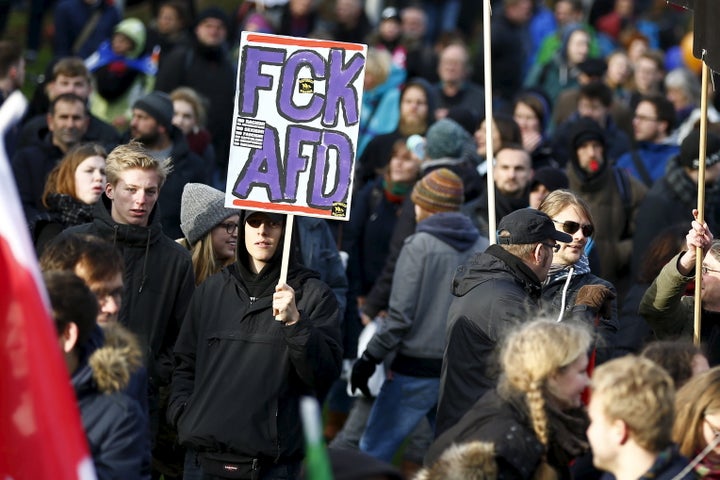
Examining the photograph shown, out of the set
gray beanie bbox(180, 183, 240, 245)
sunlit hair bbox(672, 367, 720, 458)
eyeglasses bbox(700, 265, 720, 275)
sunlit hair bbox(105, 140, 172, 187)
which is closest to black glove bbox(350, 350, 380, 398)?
gray beanie bbox(180, 183, 240, 245)

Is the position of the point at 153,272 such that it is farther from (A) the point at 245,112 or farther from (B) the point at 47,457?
(B) the point at 47,457

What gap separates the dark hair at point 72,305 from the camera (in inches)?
204

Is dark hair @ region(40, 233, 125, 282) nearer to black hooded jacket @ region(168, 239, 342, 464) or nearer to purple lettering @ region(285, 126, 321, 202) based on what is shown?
black hooded jacket @ region(168, 239, 342, 464)

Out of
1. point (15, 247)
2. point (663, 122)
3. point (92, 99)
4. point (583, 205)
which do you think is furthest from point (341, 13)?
point (15, 247)

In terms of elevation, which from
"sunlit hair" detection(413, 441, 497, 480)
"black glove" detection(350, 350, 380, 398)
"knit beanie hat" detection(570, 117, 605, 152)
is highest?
"knit beanie hat" detection(570, 117, 605, 152)

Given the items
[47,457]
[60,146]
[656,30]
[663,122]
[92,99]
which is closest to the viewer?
[47,457]

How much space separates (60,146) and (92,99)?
12.0 ft

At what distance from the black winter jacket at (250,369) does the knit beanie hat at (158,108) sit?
355cm

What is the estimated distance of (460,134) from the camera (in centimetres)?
1096

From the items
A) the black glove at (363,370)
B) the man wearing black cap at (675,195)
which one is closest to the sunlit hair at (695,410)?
the black glove at (363,370)

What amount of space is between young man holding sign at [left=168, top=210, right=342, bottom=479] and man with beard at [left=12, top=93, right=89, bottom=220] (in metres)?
3.43

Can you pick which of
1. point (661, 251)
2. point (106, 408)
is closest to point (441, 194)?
point (661, 251)

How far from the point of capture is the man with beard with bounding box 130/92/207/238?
10.3 metres

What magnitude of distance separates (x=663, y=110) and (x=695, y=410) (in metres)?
7.16
